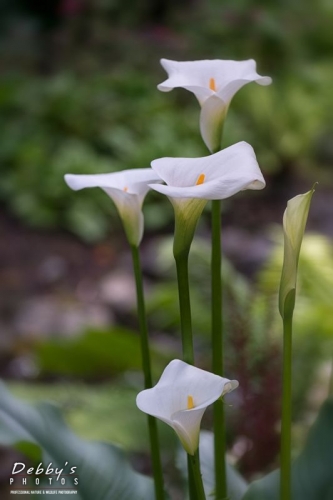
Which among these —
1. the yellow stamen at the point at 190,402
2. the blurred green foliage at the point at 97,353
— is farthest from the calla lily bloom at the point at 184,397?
the blurred green foliage at the point at 97,353

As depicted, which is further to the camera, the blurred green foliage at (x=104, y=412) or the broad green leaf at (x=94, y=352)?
the broad green leaf at (x=94, y=352)

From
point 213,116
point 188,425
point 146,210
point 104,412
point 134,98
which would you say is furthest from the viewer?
point 134,98

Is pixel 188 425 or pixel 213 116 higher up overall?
pixel 213 116

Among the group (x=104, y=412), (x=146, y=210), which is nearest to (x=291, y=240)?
(x=104, y=412)

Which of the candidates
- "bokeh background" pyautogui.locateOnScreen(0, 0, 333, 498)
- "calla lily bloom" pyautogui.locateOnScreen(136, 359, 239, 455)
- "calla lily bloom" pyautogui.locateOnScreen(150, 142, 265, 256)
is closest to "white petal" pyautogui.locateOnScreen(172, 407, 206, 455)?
"calla lily bloom" pyautogui.locateOnScreen(136, 359, 239, 455)

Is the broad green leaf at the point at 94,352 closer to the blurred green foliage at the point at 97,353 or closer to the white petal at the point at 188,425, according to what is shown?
the blurred green foliage at the point at 97,353

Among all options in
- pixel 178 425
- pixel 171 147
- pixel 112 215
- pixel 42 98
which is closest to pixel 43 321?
pixel 112 215

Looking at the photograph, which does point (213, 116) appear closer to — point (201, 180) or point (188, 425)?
point (201, 180)
